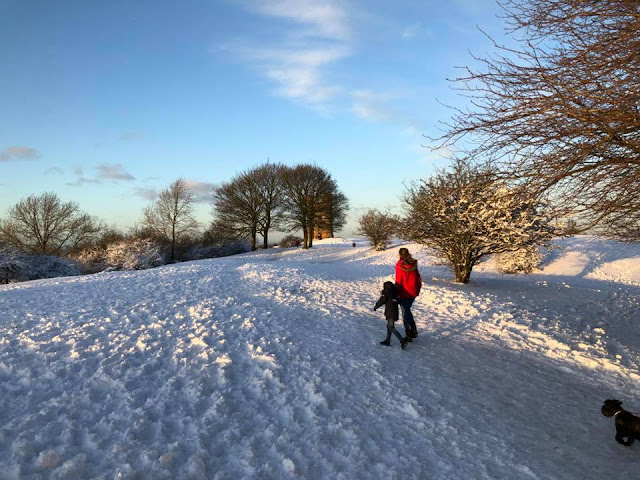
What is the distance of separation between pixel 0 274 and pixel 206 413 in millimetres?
27877

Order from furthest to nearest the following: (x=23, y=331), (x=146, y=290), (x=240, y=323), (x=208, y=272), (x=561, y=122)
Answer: (x=208, y=272) < (x=146, y=290) < (x=240, y=323) < (x=23, y=331) < (x=561, y=122)

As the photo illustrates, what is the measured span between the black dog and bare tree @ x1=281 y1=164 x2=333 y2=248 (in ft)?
120

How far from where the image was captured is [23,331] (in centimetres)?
692

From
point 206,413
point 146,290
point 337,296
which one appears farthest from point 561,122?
point 146,290

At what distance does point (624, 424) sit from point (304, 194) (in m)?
38.0

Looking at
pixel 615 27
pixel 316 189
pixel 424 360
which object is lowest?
pixel 424 360

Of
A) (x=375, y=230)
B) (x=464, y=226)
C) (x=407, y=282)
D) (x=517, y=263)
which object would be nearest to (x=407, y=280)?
(x=407, y=282)

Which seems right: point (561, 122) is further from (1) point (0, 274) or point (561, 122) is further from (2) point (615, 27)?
(1) point (0, 274)

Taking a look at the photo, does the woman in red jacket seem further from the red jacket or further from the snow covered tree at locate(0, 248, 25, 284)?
the snow covered tree at locate(0, 248, 25, 284)

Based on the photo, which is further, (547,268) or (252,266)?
(547,268)

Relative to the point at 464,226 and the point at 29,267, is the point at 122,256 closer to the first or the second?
the point at 29,267

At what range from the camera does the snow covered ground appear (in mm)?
3834

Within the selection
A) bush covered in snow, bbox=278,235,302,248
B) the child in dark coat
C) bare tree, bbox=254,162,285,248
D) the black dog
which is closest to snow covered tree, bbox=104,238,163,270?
bare tree, bbox=254,162,285,248

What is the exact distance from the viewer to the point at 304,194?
41094mm
